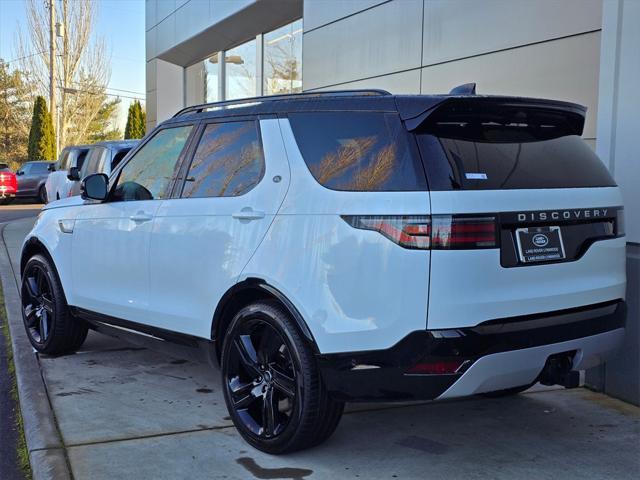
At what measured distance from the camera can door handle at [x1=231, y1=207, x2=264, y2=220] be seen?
3.72m

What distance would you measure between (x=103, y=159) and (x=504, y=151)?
888cm

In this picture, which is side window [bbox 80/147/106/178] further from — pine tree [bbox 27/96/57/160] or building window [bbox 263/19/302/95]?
pine tree [bbox 27/96/57/160]

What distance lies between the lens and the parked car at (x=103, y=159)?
10.9 meters

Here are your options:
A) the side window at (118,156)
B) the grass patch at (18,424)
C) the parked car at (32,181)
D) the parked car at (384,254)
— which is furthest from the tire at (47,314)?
the parked car at (32,181)

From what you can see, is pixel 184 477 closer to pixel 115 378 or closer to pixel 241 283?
pixel 241 283

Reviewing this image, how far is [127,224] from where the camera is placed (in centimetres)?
475

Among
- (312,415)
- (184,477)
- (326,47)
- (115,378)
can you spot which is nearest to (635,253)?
(312,415)

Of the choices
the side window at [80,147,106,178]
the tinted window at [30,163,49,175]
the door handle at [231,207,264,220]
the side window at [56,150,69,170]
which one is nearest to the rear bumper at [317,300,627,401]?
the door handle at [231,207,264,220]

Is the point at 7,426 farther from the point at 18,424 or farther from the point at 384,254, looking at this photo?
the point at 384,254

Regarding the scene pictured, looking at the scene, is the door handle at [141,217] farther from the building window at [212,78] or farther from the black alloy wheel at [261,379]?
the building window at [212,78]

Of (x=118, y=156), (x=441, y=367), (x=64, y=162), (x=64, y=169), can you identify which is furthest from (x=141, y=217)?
(x=64, y=162)

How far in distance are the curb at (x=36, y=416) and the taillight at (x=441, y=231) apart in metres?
2.01

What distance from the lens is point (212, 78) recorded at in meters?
19.9

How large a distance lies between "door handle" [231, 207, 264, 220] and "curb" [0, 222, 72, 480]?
61.1 inches
